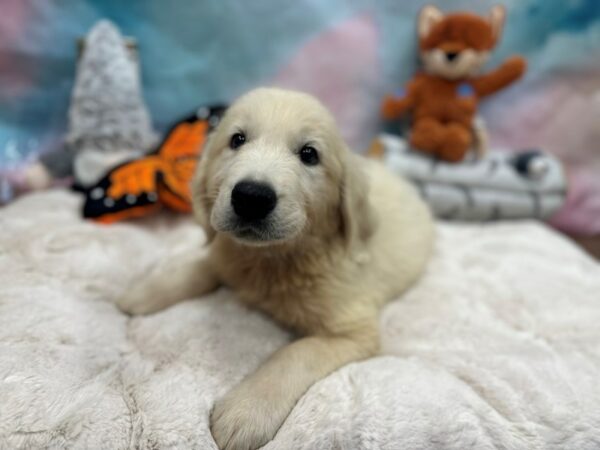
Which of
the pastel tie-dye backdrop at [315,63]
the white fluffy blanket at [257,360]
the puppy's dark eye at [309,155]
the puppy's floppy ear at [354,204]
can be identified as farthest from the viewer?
the pastel tie-dye backdrop at [315,63]

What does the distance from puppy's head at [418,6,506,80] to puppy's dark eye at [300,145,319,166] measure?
1.84 meters

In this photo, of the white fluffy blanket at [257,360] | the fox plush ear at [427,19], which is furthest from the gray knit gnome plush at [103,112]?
the fox plush ear at [427,19]

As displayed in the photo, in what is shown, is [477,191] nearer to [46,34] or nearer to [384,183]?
[384,183]

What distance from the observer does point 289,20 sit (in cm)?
320

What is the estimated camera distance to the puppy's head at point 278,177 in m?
1.41

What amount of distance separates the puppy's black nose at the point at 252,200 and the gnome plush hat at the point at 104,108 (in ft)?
6.23

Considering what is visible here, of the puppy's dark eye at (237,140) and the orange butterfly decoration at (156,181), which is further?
the orange butterfly decoration at (156,181)

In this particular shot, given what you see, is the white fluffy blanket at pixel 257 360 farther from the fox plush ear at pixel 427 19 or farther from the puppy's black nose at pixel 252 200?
the fox plush ear at pixel 427 19

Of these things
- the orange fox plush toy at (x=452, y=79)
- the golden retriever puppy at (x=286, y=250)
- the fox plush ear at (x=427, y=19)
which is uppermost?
the fox plush ear at (x=427, y=19)

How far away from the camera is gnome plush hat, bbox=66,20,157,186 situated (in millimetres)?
2844

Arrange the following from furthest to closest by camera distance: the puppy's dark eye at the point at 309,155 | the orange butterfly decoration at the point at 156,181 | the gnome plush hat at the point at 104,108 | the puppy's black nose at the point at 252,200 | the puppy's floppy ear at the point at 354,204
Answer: the gnome plush hat at the point at 104,108
the orange butterfly decoration at the point at 156,181
the puppy's floppy ear at the point at 354,204
the puppy's dark eye at the point at 309,155
the puppy's black nose at the point at 252,200

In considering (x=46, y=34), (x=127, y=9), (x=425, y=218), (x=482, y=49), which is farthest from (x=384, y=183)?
(x=46, y=34)

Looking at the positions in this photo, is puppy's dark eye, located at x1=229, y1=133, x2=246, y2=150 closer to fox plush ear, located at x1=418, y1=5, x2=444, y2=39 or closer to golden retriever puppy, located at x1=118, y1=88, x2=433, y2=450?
golden retriever puppy, located at x1=118, y1=88, x2=433, y2=450

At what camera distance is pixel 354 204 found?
1.80 m
